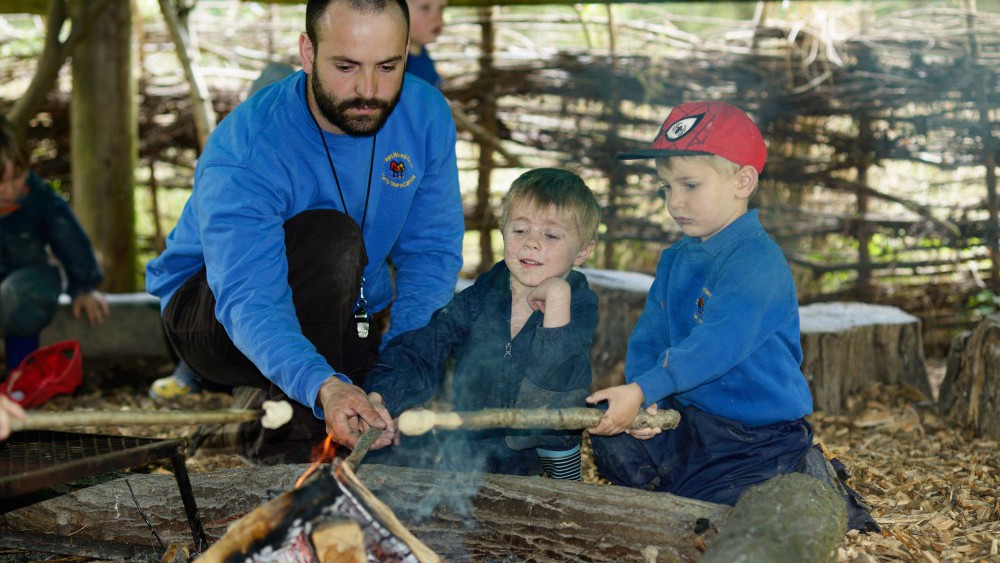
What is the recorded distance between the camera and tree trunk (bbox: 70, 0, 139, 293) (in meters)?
5.32

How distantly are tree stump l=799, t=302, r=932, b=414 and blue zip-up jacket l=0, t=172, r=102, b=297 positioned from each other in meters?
3.43

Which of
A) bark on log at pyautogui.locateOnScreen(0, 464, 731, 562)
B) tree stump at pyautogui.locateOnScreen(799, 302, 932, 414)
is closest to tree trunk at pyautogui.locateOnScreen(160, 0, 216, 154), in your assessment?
bark on log at pyautogui.locateOnScreen(0, 464, 731, 562)

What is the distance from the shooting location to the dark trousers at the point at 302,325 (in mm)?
2654

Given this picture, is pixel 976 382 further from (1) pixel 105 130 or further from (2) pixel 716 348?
(1) pixel 105 130

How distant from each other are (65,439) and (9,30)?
6.05 m

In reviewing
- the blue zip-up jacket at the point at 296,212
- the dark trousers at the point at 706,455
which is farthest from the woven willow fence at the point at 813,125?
the dark trousers at the point at 706,455

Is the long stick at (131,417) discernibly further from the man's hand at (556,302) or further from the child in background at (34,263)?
the child in background at (34,263)

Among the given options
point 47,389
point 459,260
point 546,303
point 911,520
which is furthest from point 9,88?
point 911,520

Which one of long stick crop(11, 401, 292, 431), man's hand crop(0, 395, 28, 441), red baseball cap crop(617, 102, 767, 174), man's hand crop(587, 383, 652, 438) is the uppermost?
red baseball cap crop(617, 102, 767, 174)

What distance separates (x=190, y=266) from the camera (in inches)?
116

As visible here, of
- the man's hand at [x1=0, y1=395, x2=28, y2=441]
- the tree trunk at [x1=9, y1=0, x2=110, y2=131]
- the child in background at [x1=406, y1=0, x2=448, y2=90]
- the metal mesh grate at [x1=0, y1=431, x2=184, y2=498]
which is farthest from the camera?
the tree trunk at [x1=9, y1=0, x2=110, y2=131]

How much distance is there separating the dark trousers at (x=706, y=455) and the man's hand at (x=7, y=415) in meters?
1.54

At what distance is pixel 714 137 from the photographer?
252 cm

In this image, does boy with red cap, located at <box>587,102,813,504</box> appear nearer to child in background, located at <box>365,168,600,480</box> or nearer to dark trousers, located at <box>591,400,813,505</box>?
dark trousers, located at <box>591,400,813,505</box>
